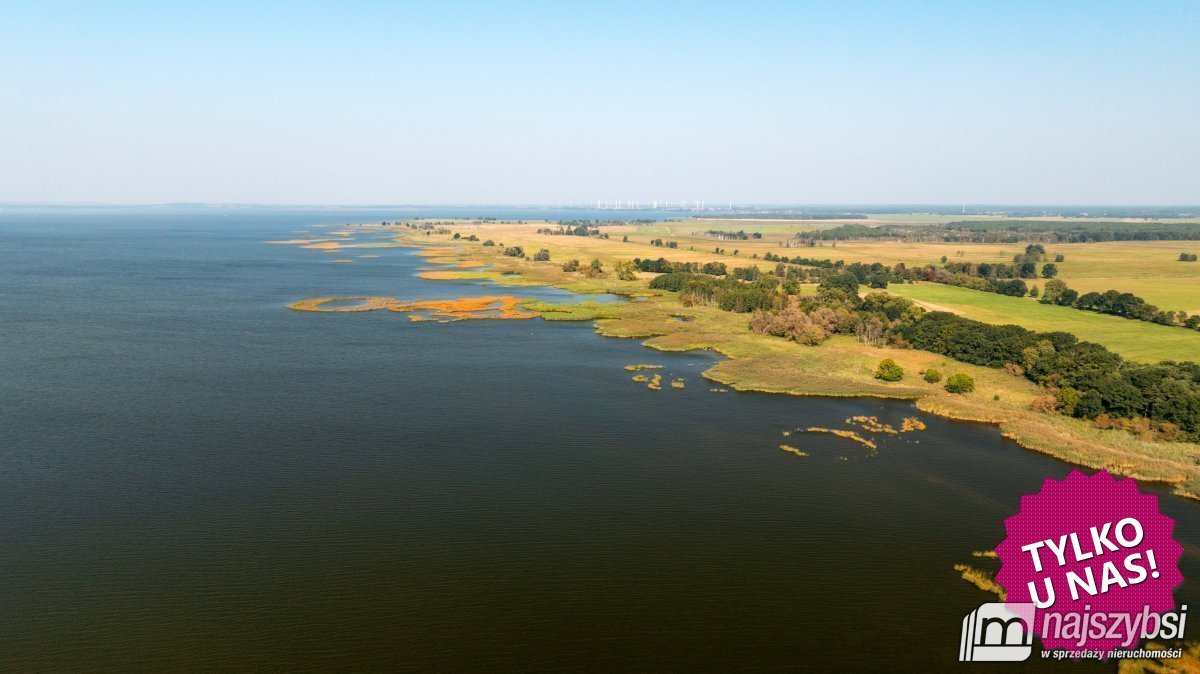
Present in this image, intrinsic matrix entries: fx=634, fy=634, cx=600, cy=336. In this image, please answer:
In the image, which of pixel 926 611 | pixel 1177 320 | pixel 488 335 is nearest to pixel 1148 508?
pixel 926 611

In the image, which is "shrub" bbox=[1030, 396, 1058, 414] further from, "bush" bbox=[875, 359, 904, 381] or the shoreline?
"bush" bbox=[875, 359, 904, 381]

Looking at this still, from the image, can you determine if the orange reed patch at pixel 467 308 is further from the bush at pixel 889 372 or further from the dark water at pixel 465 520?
the bush at pixel 889 372

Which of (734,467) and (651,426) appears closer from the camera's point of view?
(734,467)

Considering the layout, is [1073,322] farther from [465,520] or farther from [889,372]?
[465,520]

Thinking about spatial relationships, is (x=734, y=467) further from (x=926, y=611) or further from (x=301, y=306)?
(x=301, y=306)

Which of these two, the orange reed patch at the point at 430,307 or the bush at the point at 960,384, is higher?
the orange reed patch at the point at 430,307

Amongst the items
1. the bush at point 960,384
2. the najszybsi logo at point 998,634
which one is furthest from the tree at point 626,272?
the najszybsi logo at point 998,634
